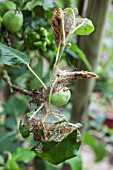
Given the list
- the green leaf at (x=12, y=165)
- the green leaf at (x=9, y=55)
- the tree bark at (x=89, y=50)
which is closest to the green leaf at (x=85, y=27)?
the green leaf at (x=9, y=55)

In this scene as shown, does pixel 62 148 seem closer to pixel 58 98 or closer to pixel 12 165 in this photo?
pixel 58 98

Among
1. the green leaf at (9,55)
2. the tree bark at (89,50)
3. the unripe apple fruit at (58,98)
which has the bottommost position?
the tree bark at (89,50)

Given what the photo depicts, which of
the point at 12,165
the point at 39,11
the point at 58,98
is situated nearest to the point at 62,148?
the point at 58,98

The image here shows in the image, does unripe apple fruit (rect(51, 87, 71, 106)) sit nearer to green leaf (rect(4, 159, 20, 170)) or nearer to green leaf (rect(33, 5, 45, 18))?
green leaf (rect(33, 5, 45, 18))

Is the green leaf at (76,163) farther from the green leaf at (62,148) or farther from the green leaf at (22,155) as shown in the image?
the green leaf at (62,148)

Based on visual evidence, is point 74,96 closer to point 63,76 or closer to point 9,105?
point 9,105

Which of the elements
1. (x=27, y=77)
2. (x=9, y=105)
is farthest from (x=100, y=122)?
(x=27, y=77)
